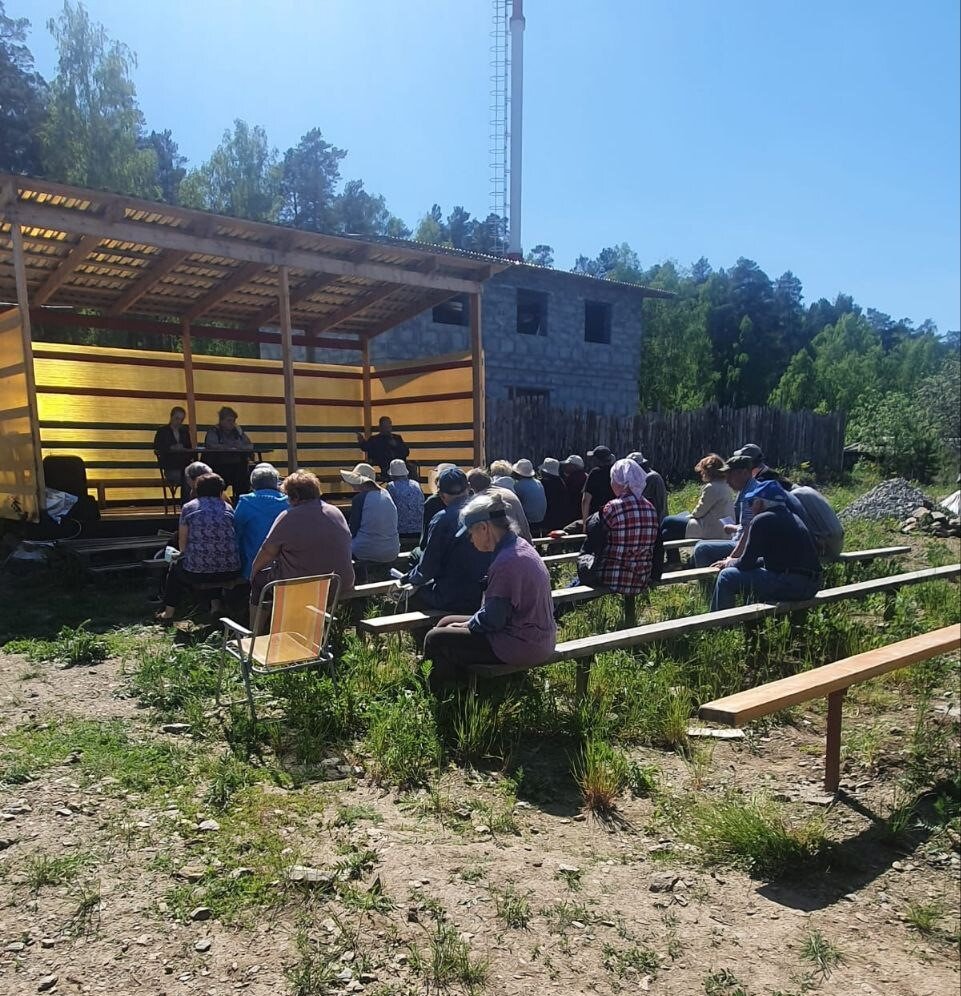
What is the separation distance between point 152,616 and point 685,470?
1453 centimetres

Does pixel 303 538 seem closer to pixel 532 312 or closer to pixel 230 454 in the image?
pixel 230 454

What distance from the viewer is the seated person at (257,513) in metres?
6.48

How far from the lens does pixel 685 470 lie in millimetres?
19125

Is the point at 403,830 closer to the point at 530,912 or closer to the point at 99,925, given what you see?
the point at 530,912

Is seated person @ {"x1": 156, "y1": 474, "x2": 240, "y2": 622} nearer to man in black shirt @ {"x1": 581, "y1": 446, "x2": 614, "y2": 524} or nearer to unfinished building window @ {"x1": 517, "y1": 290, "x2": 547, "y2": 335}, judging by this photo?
man in black shirt @ {"x1": 581, "y1": 446, "x2": 614, "y2": 524}

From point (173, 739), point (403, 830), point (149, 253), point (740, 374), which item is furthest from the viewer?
point (740, 374)

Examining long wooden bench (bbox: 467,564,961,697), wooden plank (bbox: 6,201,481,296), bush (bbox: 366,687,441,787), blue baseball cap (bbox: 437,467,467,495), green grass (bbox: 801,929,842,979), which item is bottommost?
green grass (bbox: 801,929,842,979)

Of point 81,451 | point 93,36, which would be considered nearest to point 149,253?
point 81,451

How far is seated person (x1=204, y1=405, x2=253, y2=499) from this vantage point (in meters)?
10.5

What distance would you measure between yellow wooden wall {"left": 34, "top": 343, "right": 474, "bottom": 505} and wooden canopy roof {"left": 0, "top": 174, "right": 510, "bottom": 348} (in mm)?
727

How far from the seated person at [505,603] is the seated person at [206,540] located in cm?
287

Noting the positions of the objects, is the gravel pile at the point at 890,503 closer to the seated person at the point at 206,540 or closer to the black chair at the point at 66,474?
the seated person at the point at 206,540

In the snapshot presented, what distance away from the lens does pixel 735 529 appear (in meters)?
7.60

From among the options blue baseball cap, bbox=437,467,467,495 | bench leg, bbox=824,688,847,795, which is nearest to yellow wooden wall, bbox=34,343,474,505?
blue baseball cap, bbox=437,467,467,495
